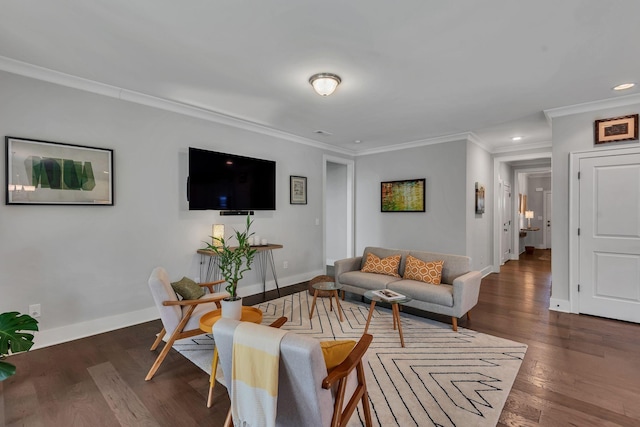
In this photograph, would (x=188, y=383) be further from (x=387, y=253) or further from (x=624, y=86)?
(x=624, y=86)

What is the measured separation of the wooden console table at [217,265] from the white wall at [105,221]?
0.13m

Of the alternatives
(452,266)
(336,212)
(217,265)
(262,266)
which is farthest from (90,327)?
(336,212)

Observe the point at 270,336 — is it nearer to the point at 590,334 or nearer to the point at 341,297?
the point at 341,297

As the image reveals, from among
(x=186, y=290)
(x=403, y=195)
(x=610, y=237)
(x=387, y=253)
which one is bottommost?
(x=186, y=290)

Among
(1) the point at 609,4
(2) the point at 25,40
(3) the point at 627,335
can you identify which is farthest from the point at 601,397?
(2) the point at 25,40

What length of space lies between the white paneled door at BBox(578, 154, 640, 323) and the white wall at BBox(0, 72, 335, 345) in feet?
15.1

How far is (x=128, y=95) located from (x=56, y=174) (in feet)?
3.67

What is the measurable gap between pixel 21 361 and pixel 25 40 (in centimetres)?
266

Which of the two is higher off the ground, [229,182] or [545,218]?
[229,182]

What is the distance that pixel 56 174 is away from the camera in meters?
2.93

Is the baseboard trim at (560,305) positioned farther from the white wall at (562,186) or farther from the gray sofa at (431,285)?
the gray sofa at (431,285)

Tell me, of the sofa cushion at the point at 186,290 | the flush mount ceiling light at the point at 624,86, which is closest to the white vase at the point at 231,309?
the sofa cushion at the point at 186,290

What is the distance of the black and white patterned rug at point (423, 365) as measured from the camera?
197cm

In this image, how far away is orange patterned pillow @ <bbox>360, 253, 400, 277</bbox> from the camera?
13.4 ft
